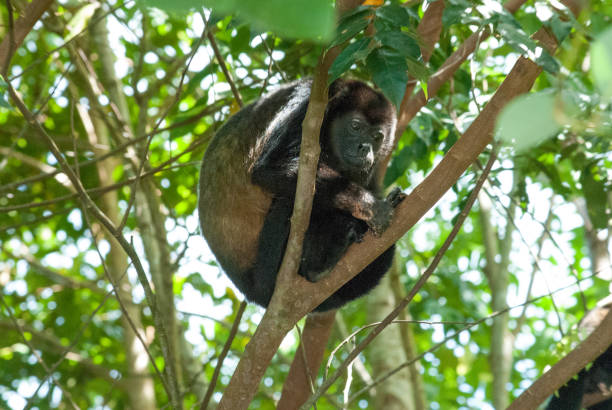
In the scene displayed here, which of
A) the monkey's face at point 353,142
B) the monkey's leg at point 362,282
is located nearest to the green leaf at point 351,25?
the monkey's face at point 353,142

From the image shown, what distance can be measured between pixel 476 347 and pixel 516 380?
67 centimetres

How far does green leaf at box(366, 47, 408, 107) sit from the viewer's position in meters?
1.88

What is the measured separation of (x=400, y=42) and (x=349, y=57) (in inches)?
6.1

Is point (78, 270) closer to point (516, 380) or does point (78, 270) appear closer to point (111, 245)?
point (111, 245)

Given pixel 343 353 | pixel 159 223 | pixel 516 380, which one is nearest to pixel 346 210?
pixel 159 223

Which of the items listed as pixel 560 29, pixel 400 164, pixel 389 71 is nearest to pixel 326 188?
pixel 400 164

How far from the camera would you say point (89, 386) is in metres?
5.96

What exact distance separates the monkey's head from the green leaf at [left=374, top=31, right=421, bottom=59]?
137 cm

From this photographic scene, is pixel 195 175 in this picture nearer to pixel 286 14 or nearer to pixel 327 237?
pixel 327 237

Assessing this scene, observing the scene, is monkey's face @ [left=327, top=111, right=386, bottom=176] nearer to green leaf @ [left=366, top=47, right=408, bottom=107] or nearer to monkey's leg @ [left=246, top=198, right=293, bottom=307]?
monkey's leg @ [left=246, top=198, right=293, bottom=307]

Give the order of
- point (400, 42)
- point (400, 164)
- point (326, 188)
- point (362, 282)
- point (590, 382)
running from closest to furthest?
1. point (400, 42)
2. point (326, 188)
3. point (362, 282)
4. point (590, 382)
5. point (400, 164)

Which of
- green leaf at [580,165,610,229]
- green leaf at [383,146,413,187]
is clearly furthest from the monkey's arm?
green leaf at [580,165,610,229]

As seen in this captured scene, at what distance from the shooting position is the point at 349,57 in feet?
6.28

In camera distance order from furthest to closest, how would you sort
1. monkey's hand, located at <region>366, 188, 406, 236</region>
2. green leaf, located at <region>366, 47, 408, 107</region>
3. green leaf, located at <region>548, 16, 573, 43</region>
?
monkey's hand, located at <region>366, 188, 406, 236</region> → green leaf, located at <region>548, 16, 573, 43</region> → green leaf, located at <region>366, 47, 408, 107</region>
